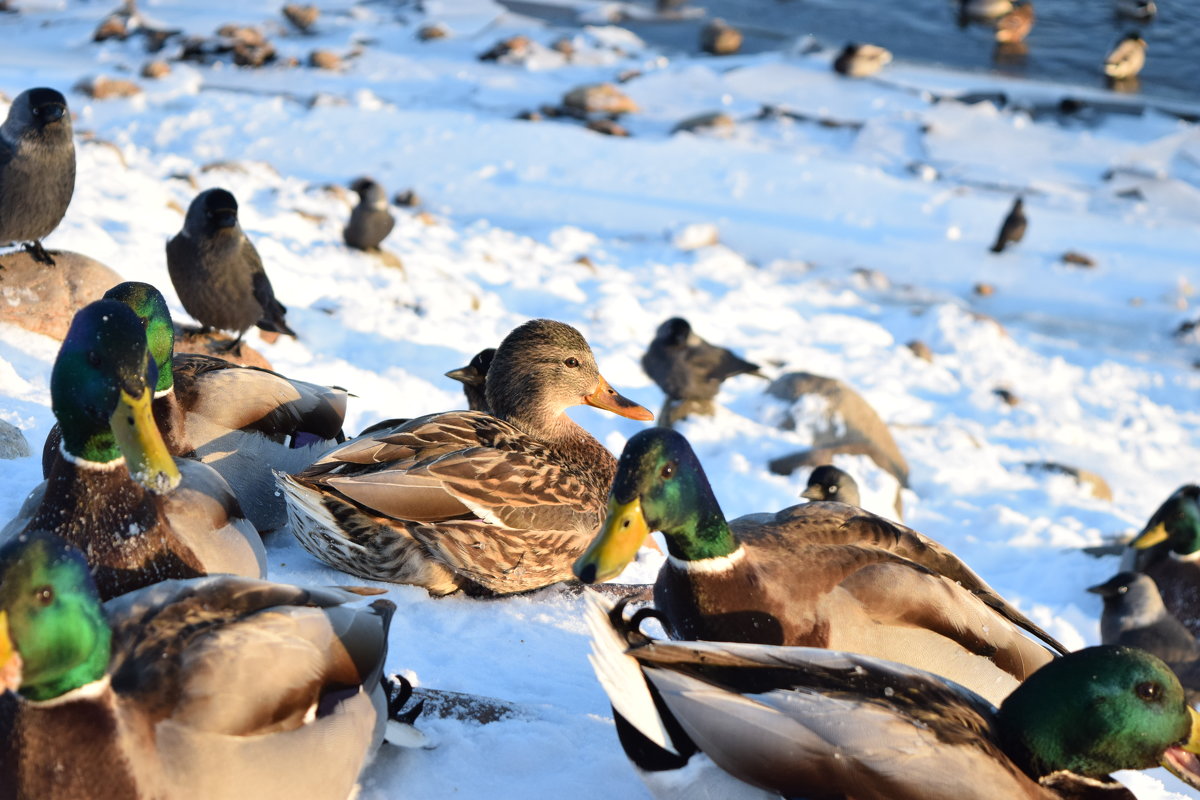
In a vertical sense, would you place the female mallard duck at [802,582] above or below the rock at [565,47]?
above

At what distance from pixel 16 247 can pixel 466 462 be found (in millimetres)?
3194

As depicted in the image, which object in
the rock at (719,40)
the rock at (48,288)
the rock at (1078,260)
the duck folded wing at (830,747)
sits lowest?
the rock at (1078,260)

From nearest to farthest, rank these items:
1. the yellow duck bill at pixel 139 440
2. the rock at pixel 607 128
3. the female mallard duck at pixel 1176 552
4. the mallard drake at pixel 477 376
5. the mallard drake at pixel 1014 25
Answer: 1. the yellow duck bill at pixel 139 440
2. the mallard drake at pixel 477 376
3. the female mallard duck at pixel 1176 552
4. the rock at pixel 607 128
5. the mallard drake at pixel 1014 25

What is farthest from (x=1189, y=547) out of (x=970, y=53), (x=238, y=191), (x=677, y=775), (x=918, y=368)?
(x=970, y=53)

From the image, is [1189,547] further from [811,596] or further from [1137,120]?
[1137,120]

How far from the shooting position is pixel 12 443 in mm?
3592

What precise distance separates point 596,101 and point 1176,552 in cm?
937

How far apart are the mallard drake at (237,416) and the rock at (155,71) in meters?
11.3

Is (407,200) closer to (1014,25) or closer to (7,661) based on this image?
(7,661)

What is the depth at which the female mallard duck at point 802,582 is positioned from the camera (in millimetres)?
2660

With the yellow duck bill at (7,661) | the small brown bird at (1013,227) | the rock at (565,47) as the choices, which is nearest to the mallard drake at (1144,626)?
the yellow duck bill at (7,661)

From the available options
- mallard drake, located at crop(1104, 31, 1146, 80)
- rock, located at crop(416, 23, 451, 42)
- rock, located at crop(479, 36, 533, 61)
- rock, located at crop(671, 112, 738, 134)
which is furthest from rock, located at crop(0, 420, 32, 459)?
mallard drake, located at crop(1104, 31, 1146, 80)

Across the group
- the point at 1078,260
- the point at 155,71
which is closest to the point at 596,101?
the point at 155,71

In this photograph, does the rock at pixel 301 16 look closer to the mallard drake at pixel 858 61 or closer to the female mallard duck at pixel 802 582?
the mallard drake at pixel 858 61
